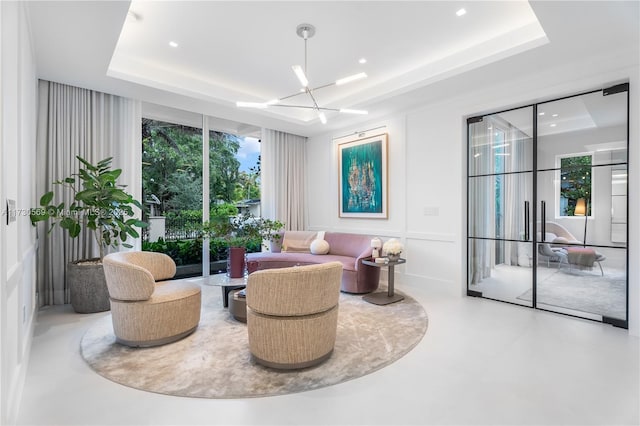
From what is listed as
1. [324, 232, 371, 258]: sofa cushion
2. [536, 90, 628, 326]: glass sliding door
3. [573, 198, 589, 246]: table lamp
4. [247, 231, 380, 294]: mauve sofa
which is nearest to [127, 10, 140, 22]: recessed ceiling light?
[247, 231, 380, 294]: mauve sofa

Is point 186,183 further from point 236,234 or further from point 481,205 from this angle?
point 481,205

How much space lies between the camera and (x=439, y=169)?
4.72m

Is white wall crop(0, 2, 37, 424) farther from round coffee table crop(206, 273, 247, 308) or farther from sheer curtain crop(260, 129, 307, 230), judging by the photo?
sheer curtain crop(260, 129, 307, 230)

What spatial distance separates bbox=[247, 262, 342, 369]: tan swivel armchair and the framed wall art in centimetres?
321

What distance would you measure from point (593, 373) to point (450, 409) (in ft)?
4.36

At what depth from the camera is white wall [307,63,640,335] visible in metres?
3.83

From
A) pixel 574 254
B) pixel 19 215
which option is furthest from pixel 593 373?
pixel 19 215

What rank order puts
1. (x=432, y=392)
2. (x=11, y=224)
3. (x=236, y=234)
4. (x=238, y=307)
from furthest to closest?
(x=236, y=234), (x=238, y=307), (x=432, y=392), (x=11, y=224)

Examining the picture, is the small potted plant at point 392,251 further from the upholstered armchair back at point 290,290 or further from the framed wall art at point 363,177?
the upholstered armchair back at point 290,290

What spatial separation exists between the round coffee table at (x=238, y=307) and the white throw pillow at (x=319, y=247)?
84.7 inches

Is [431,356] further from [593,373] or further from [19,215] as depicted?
[19,215]

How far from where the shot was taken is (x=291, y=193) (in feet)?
21.9

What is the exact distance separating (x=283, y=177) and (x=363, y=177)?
5.71 feet

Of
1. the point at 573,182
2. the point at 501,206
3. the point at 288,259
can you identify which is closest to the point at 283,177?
the point at 288,259
